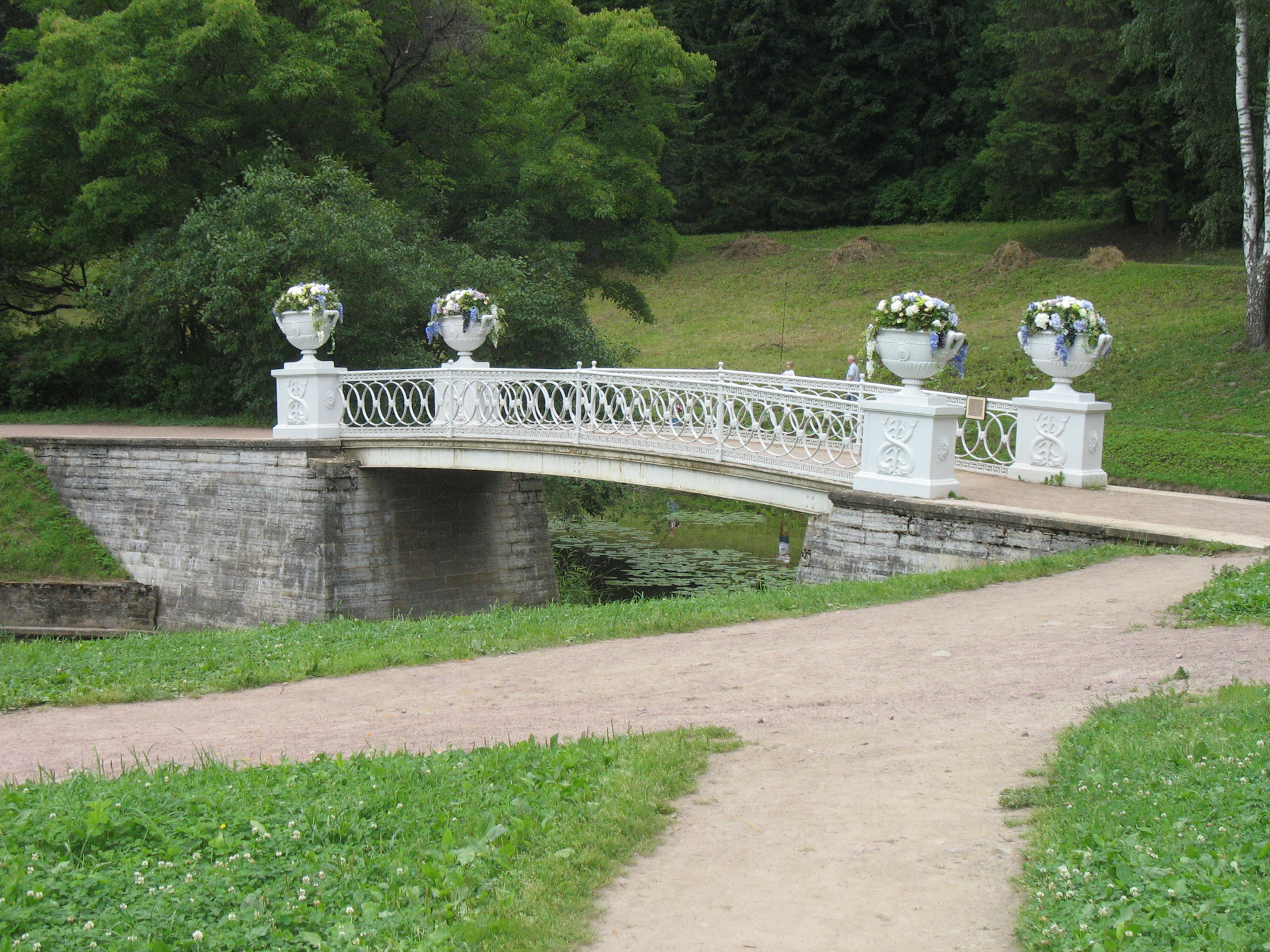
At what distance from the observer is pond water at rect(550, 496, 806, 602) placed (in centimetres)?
1988

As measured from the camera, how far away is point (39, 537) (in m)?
18.6

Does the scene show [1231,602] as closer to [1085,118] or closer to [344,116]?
[344,116]

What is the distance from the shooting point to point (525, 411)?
15.7 m

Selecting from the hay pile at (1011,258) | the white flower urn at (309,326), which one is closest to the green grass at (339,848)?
the white flower urn at (309,326)

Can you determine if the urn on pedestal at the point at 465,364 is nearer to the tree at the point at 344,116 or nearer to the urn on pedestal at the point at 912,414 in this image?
the urn on pedestal at the point at 912,414

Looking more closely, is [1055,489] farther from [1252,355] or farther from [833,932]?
[1252,355]

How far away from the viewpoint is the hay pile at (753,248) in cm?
4328

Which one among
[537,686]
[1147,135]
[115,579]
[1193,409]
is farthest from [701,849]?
[1147,135]

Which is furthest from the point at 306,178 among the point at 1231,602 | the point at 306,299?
the point at 1231,602

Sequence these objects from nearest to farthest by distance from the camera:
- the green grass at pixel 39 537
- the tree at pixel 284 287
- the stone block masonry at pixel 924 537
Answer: the stone block masonry at pixel 924 537 < the green grass at pixel 39 537 < the tree at pixel 284 287

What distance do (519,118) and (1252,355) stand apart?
1640 centimetres

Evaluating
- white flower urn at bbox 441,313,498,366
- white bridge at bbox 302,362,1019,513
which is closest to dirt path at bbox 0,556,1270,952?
Answer: white bridge at bbox 302,362,1019,513

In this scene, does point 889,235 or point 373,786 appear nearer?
point 373,786

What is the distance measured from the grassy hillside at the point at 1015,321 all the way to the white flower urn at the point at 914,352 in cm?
805
